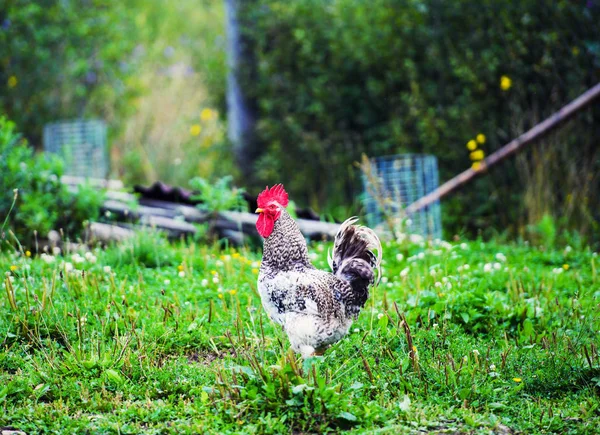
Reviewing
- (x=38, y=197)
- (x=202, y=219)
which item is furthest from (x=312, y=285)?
(x=38, y=197)

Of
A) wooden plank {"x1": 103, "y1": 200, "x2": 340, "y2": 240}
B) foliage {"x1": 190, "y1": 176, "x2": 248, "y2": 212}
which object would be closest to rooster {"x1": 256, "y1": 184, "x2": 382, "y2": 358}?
wooden plank {"x1": 103, "y1": 200, "x2": 340, "y2": 240}

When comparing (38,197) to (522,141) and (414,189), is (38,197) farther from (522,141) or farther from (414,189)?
(522,141)

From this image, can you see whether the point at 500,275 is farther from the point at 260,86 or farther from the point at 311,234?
the point at 260,86

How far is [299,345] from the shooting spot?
3.84 m

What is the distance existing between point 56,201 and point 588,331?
5.12m

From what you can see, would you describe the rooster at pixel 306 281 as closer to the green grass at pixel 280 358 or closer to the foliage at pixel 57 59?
the green grass at pixel 280 358

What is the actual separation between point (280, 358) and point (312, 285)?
0.49 m

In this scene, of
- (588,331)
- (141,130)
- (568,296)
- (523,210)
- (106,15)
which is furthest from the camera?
(141,130)

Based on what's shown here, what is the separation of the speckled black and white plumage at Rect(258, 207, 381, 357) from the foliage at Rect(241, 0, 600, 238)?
14.2 ft

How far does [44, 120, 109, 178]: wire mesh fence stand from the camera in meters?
11.0

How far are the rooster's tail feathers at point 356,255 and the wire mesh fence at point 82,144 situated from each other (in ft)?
24.1

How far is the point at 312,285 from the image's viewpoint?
3867 mm

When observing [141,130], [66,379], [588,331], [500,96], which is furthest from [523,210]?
[141,130]

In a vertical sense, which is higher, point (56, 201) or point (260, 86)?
point (260, 86)
